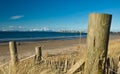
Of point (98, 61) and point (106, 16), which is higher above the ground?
point (106, 16)

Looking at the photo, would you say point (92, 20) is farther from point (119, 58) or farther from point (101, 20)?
point (119, 58)

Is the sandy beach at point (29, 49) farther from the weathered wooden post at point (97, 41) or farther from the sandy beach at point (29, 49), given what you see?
the weathered wooden post at point (97, 41)

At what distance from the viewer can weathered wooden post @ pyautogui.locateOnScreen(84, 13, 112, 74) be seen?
3.46 m

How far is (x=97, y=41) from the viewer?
11.6ft

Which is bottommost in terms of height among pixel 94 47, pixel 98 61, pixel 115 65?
pixel 115 65

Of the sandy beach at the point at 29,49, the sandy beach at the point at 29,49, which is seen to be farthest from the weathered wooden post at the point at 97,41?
the sandy beach at the point at 29,49

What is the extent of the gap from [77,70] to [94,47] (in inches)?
25.8

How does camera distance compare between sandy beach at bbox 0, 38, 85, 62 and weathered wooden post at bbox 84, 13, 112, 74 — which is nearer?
weathered wooden post at bbox 84, 13, 112, 74

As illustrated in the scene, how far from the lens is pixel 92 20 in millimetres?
3475

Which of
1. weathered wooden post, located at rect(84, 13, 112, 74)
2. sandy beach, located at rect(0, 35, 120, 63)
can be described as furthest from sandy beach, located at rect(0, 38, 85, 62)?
weathered wooden post, located at rect(84, 13, 112, 74)

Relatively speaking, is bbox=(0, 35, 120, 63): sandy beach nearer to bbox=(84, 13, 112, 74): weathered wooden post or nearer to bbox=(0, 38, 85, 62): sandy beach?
bbox=(0, 38, 85, 62): sandy beach

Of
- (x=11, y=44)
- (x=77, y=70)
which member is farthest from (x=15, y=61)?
(x=77, y=70)

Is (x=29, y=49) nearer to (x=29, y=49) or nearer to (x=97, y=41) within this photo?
(x=29, y=49)

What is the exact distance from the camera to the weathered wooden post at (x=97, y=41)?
136 inches
